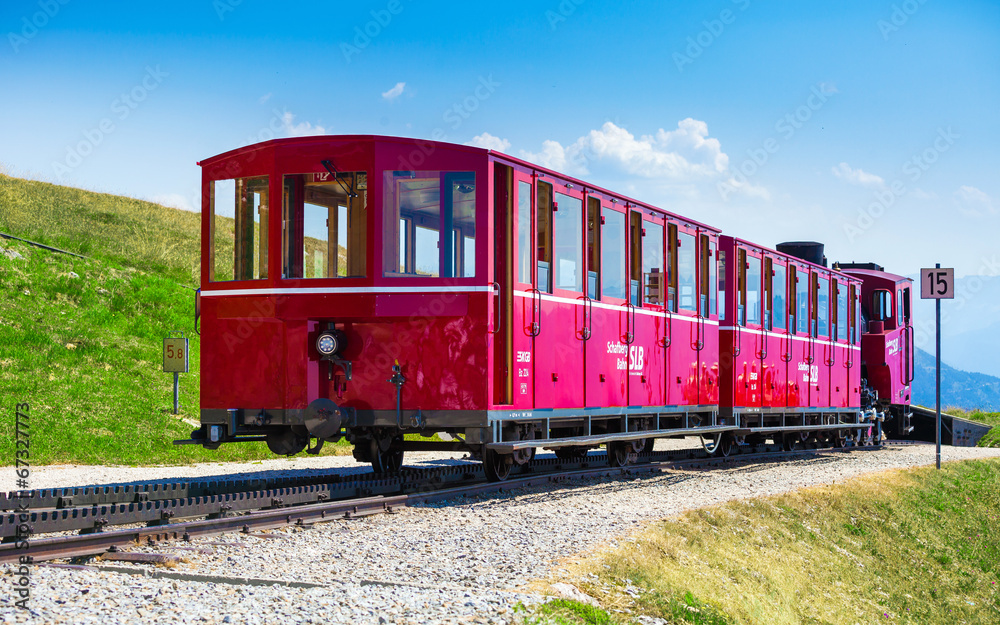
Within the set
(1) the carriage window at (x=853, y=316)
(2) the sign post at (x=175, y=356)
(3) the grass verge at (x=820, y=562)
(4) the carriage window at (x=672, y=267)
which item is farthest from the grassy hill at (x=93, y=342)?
(1) the carriage window at (x=853, y=316)

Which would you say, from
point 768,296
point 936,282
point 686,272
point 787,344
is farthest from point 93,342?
point 936,282

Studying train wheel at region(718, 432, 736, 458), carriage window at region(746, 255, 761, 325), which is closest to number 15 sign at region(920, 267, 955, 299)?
carriage window at region(746, 255, 761, 325)

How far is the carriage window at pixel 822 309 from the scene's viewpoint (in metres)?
19.6

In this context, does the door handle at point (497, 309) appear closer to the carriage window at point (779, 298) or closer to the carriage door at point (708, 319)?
the carriage door at point (708, 319)

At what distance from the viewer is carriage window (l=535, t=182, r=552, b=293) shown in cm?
1095

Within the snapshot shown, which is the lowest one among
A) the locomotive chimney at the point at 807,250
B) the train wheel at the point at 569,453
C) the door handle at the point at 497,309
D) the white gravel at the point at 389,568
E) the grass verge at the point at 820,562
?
the grass verge at the point at 820,562

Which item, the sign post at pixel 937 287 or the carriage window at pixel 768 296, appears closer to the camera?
the sign post at pixel 937 287

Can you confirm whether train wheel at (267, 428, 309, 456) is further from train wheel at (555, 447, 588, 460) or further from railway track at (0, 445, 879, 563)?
train wheel at (555, 447, 588, 460)

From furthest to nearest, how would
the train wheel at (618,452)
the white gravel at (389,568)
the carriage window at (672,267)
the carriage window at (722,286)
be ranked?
the carriage window at (722,286)
the carriage window at (672,267)
the train wheel at (618,452)
the white gravel at (389,568)

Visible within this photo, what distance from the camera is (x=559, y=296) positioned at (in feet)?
36.9

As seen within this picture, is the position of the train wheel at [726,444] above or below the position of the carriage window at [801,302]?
below

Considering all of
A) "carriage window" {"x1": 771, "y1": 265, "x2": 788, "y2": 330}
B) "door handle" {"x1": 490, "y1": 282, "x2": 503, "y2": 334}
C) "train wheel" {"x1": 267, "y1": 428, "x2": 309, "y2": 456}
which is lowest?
"train wheel" {"x1": 267, "y1": 428, "x2": 309, "y2": 456}

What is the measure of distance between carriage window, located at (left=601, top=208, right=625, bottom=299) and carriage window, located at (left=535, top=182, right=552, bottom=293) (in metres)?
1.35

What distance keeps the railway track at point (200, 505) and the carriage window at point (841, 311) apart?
10266 millimetres
